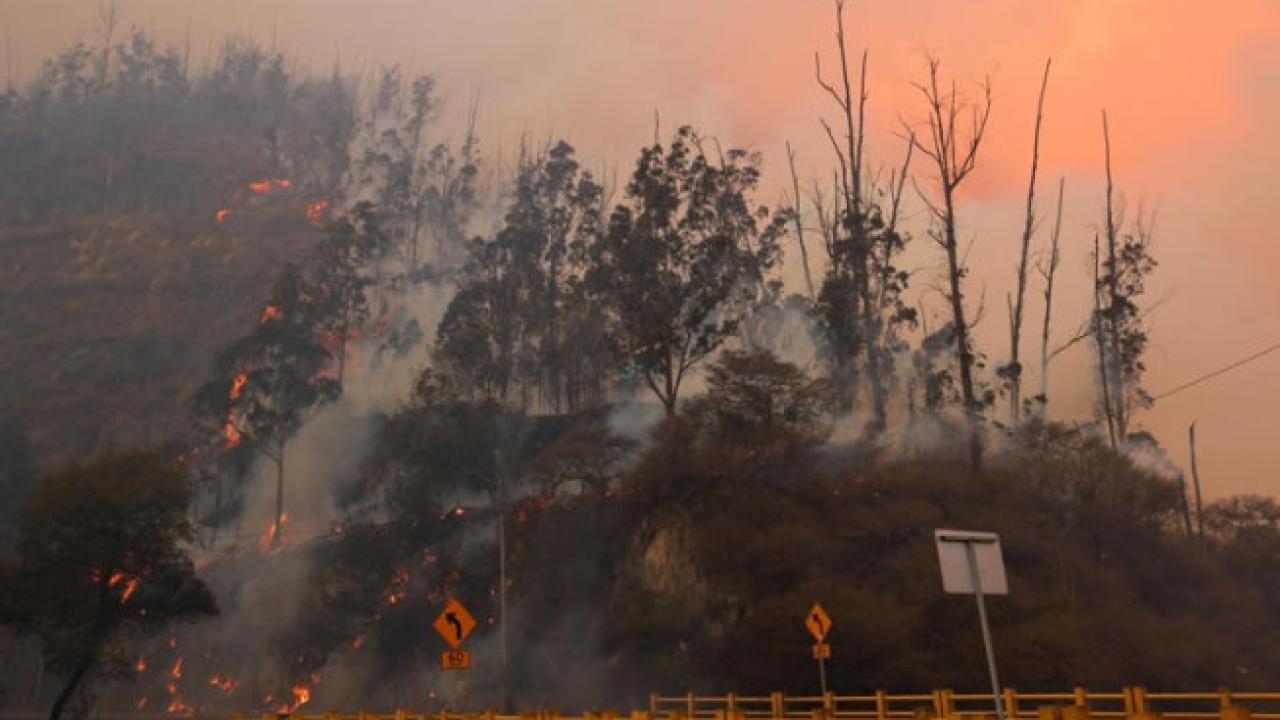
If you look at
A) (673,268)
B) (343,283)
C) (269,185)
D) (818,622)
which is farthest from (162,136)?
(818,622)

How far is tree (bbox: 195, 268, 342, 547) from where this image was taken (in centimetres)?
7875

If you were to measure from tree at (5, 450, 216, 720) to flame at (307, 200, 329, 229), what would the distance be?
84.3 metres

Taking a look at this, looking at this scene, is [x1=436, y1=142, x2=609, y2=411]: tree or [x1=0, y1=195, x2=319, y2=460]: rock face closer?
[x1=436, y1=142, x2=609, y2=411]: tree

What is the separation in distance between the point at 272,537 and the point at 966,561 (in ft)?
242

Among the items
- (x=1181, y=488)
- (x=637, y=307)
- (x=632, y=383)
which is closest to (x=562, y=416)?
(x=632, y=383)

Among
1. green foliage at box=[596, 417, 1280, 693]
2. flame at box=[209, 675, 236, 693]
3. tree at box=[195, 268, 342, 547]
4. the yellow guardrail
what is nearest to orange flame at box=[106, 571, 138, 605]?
flame at box=[209, 675, 236, 693]

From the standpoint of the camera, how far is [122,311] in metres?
110

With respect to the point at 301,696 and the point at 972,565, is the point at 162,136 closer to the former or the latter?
the point at 301,696

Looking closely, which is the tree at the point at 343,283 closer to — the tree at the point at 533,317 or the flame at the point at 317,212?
the tree at the point at 533,317

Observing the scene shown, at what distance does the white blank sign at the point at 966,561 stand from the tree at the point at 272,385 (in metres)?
72.2

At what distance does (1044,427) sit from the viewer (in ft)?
180

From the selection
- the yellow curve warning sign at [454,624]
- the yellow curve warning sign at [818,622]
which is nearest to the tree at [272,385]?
the yellow curve warning sign at [818,622]

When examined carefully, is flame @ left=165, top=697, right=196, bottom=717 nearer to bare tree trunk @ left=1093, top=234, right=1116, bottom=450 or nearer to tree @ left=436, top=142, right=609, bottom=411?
tree @ left=436, top=142, right=609, bottom=411

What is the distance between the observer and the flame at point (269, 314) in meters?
83.2
